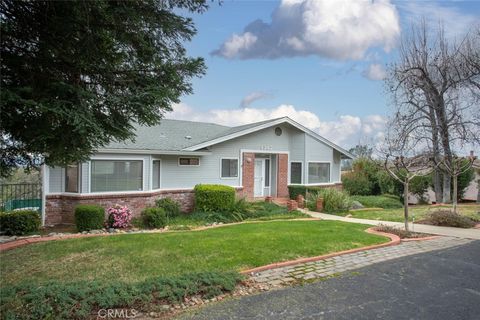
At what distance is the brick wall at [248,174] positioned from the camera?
62.2 ft

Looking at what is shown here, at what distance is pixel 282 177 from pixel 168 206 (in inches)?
303

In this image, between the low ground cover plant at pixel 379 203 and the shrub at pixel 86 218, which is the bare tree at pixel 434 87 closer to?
the low ground cover plant at pixel 379 203

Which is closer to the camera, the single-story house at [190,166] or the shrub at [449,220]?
the shrub at [449,220]

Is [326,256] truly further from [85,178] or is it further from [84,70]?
[85,178]

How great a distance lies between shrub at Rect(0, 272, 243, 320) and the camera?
4305 mm

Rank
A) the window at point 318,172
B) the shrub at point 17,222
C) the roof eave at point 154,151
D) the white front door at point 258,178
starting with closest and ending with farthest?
the shrub at point 17,222 → the roof eave at point 154,151 → the white front door at point 258,178 → the window at point 318,172

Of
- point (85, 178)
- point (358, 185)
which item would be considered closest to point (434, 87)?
point (358, 185)

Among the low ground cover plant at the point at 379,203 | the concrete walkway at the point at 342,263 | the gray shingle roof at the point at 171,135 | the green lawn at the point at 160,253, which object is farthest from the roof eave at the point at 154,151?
the low ground cover plant at the point at 379,203

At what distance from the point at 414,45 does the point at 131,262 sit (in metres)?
22.8

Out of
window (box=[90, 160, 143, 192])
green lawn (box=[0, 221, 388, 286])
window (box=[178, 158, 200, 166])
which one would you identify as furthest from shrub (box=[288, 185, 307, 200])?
green lawn (box=[0, 221, 388, 286])

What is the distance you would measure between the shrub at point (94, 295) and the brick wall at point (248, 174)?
13441 millimetres

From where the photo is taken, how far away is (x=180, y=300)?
496 centimetres

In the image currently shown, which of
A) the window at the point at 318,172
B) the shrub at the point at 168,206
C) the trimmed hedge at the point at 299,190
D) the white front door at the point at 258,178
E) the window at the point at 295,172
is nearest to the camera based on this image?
the shrub at the point at 168,206

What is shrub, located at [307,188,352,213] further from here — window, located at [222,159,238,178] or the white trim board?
the white trim board
